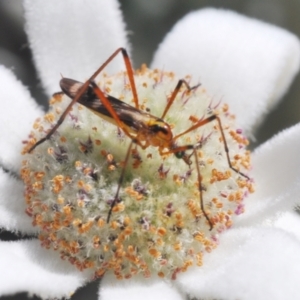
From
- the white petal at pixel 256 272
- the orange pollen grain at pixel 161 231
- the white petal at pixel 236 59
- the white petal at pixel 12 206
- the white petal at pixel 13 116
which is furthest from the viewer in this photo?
the white petal at pixel 236 59

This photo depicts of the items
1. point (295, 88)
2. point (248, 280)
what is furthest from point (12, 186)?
point (295, 88)

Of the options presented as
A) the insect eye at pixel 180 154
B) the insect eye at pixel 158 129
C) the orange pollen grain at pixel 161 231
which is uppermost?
the insect eye at pixel 158 129

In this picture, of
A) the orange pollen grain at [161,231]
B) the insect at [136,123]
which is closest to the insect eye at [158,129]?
the insect at [136,123]

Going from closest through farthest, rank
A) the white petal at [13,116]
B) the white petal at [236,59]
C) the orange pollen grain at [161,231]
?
the orange pollen grain at [161,231] < the white petal at [13,116] < the white petal at [236,59]

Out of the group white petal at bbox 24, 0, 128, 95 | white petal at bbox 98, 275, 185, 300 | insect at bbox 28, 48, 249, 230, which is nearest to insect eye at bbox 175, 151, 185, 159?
insect at bbox 28, 48, 249, 230

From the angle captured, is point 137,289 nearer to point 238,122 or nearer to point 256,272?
point 256,272

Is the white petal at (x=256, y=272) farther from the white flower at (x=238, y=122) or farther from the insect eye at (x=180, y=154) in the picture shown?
the insect eye at (x=180, y=154)

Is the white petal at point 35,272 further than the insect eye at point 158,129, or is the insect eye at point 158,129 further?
the insect eye at point 158,129

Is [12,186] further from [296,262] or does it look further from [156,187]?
[296,262]
